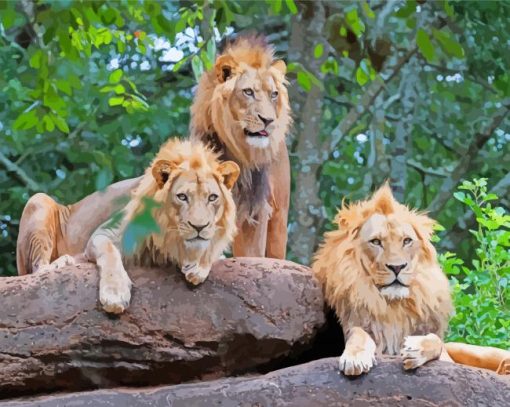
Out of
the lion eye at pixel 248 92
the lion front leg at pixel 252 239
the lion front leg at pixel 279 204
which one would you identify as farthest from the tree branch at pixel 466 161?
the lion eye at pixel 248 92

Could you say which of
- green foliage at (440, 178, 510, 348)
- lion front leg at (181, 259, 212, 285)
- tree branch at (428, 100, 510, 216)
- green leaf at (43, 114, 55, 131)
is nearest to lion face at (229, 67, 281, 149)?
lion front leg at (181, 259, 212, 285)

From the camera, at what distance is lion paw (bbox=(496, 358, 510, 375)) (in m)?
3.69

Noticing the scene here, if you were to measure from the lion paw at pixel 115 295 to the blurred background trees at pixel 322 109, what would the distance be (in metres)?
2.53

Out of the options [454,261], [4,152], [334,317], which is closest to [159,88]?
[4,152]

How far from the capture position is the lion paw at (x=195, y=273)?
3.49 metres

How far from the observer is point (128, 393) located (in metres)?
3.50

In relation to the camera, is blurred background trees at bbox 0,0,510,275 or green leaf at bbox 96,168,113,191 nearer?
green leaf at bbox 96,168,113,191

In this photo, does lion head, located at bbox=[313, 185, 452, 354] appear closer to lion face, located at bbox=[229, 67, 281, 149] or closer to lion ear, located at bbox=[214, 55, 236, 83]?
lion face, located at bbox=[229, 67, 281, 149]

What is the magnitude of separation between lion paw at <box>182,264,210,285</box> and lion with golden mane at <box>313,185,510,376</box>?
455 mm

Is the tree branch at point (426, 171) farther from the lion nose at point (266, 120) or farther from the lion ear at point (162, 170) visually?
the lion ear at point (162, 170)

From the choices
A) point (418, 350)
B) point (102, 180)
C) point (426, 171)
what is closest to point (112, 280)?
point (418, 350)

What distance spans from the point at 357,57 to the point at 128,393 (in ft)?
14.6

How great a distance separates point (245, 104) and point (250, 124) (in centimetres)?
8

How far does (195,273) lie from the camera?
3.50 meters
